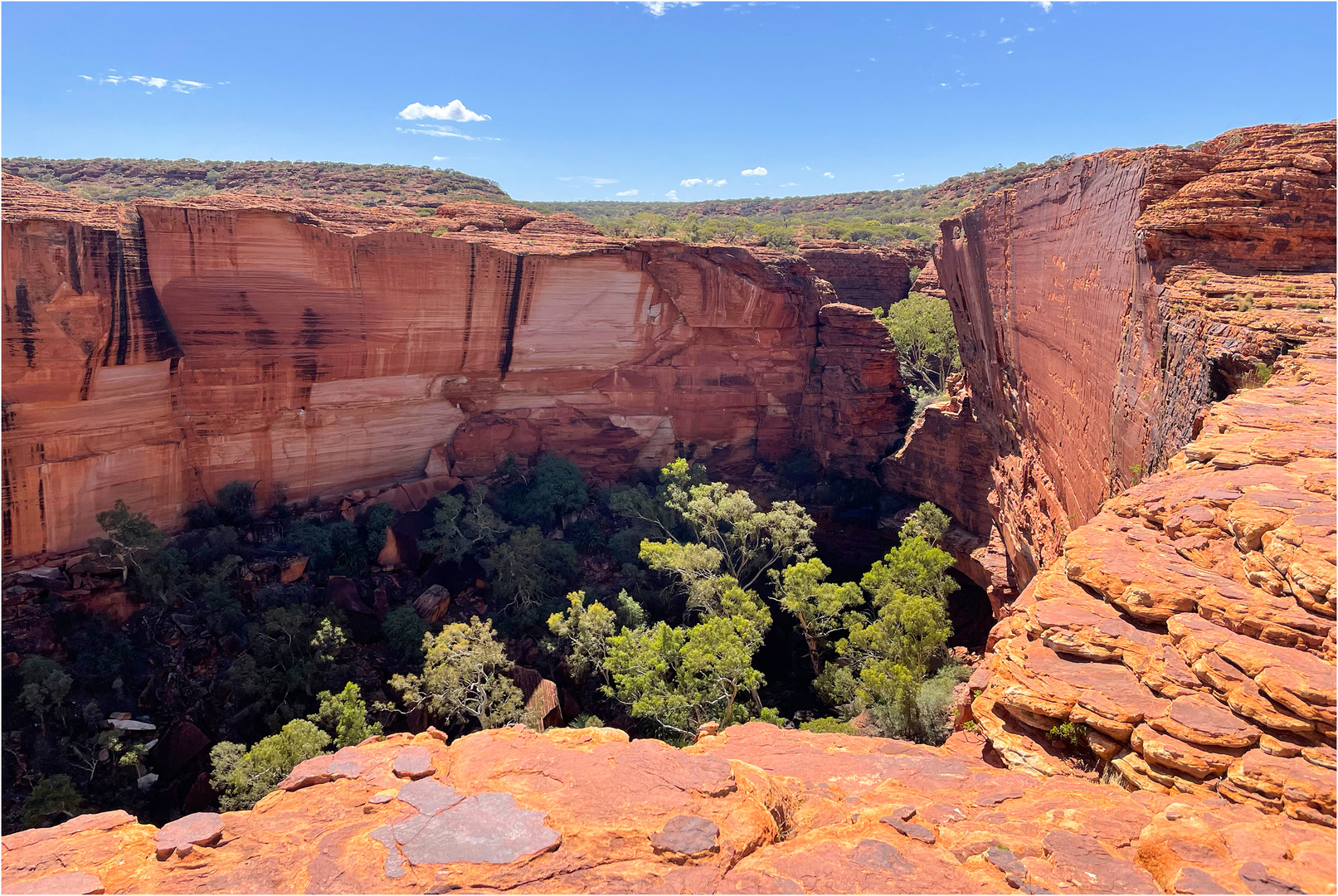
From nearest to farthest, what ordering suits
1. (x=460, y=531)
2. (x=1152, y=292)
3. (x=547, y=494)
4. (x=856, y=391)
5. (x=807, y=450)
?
(x=1152, y=292) < (x=460, y=531) < (x=547, y=494) < (x=856, y=391) < (x=807, y=450)

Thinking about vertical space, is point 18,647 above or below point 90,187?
below

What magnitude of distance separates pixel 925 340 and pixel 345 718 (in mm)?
24343

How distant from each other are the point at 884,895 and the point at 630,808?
1.87 metres

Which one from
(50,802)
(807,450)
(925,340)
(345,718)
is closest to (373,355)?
(345,718)

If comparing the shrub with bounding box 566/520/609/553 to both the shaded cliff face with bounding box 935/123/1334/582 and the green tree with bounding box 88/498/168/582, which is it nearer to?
the green tree with bounding box 88/498/168/582

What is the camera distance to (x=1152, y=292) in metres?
10.2

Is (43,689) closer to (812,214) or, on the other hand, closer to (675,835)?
(675,835)

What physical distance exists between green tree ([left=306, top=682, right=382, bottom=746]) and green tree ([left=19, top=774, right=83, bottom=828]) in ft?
A: 13.6

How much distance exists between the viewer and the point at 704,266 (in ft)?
82.1

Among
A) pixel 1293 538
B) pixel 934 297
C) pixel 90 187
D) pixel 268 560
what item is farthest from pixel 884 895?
pixel 90 187

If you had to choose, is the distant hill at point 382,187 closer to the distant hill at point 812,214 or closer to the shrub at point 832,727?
the distant hill at point 812,214

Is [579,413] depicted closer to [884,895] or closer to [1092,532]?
[1092,532]

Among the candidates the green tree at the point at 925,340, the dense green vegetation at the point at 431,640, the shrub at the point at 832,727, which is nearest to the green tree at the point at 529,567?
the dense green vegetation at the point at 431,640

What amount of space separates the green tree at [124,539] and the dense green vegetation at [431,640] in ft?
0.19
